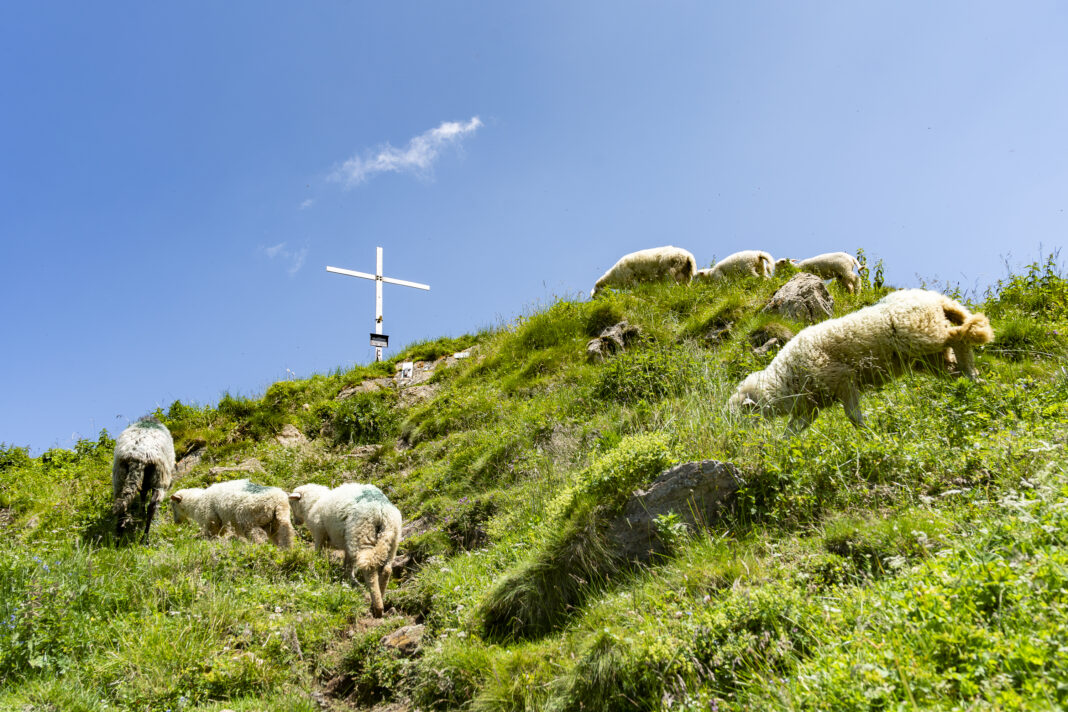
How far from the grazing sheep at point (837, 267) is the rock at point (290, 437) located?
13.9 metres

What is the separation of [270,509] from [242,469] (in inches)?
170

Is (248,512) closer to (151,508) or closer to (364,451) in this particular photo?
(151,508)

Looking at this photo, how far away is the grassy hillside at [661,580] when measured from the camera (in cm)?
254

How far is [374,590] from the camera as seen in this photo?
6523 millimetres

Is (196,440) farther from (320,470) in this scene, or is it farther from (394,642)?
(394,642)

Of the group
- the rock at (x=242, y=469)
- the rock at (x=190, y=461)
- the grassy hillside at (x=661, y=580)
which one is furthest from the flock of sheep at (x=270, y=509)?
the rock at (x=190, y=461)

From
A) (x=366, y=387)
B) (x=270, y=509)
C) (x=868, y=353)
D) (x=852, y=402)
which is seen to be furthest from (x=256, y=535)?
(x=868, y=353)

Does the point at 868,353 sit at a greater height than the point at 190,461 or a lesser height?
greater

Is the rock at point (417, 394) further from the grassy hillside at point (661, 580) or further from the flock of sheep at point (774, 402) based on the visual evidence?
the flock of sheep at point (774, 402)

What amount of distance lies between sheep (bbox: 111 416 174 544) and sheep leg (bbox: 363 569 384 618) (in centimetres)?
464

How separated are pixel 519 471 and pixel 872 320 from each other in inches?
203

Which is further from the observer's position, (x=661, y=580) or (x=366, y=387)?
(x=366, y=387)

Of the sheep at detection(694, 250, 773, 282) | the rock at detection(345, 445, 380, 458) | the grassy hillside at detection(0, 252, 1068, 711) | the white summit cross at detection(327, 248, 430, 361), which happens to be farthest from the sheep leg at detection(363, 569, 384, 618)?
the white summit cross at detection(327, 248, 430, 361)

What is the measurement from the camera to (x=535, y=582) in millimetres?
5094
